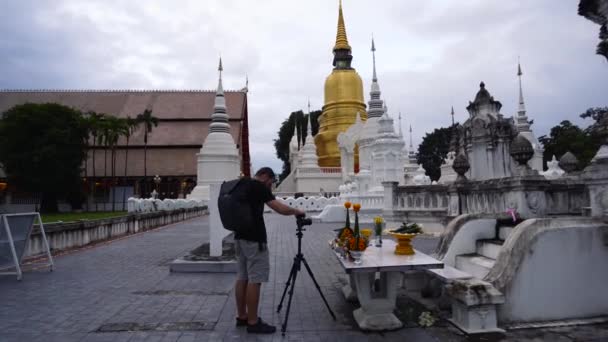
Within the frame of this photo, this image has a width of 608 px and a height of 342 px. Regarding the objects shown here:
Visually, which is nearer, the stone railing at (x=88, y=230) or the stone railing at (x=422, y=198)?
the stone railing at (x=88, y=230)

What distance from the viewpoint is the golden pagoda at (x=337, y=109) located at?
135 feet

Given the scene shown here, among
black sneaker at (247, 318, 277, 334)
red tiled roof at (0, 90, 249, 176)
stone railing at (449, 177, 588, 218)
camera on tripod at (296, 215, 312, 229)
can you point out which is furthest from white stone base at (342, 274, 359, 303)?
red tiled roof at (0, 90, 249, 176)

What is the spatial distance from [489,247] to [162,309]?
438 cm

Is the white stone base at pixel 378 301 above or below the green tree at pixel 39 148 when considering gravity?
below

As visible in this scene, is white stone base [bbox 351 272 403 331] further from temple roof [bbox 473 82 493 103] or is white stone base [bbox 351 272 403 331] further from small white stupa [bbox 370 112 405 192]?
small white stupa [bbox 370 112 405 192]

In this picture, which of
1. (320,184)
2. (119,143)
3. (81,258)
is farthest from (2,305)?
(119,143)

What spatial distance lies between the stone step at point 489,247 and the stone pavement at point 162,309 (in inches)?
56.1

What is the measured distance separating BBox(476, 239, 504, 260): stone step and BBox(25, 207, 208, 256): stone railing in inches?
333

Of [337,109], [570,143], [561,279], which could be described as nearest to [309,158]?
[337,109]

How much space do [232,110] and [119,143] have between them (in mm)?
13225

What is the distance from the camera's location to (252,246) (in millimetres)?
4332

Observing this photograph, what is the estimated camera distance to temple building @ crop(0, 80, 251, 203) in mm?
43844

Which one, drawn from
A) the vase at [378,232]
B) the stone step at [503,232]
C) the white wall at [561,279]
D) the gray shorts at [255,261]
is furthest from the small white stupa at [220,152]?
the white wall at [561,279]

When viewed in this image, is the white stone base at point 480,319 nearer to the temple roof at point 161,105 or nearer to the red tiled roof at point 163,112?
the red tiled roof at point 163,112
